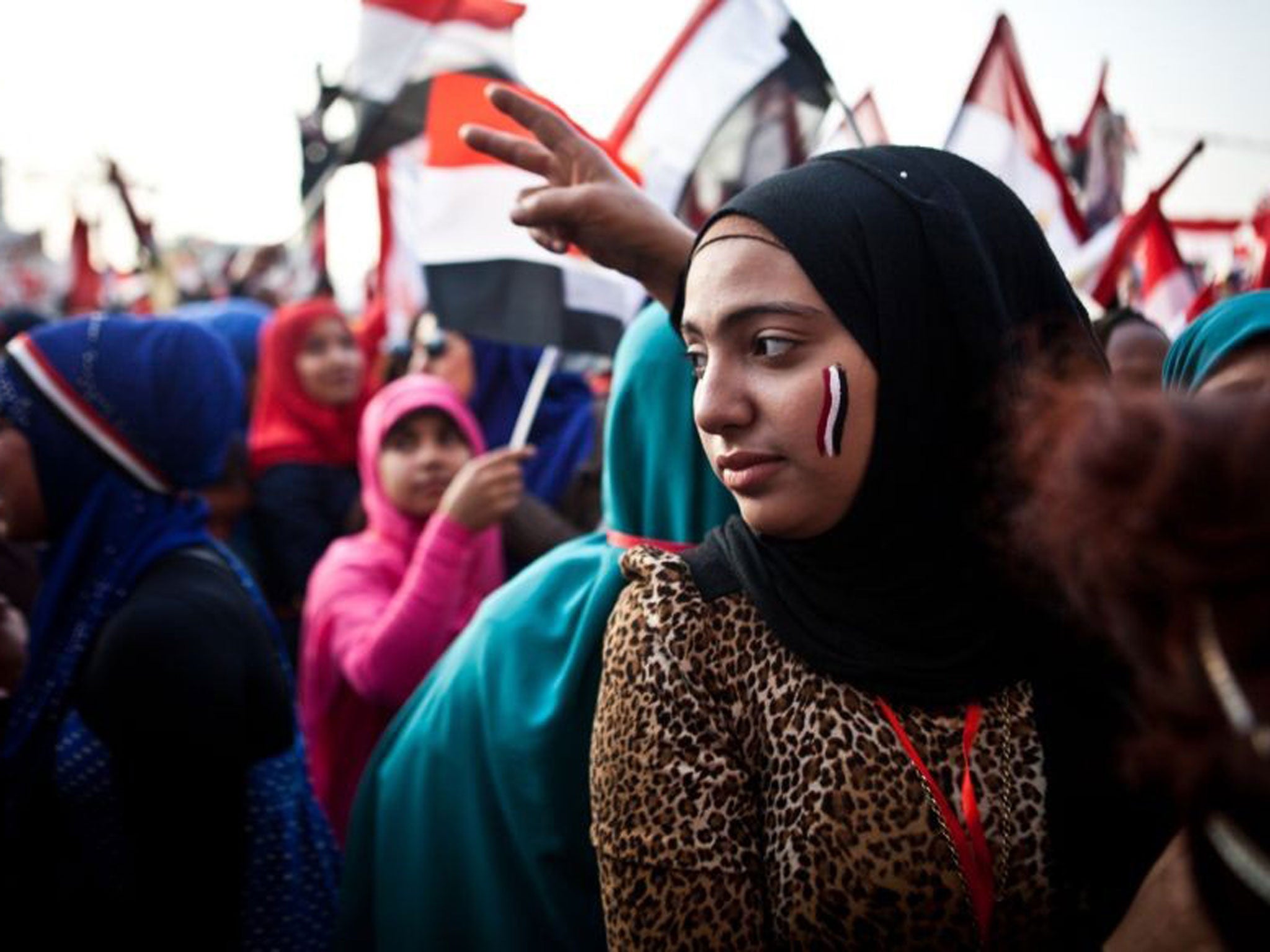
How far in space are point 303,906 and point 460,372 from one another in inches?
99.0

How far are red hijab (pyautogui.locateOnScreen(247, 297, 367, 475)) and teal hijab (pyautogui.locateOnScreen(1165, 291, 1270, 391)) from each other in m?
3.49

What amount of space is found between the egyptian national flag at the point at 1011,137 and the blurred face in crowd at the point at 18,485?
3121mm

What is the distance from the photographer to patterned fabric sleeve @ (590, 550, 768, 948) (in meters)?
1.29

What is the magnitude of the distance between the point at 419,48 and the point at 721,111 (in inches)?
47.4

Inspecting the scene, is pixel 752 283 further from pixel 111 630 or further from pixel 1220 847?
pixel 111 630

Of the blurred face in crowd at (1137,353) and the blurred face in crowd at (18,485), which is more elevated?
the blurred face in crowd at (1137,353)

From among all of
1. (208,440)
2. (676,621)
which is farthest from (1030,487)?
(208,440)

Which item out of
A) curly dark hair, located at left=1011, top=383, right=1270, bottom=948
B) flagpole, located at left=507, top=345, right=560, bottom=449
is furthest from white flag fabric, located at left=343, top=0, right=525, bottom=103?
curly dark hair, located at left=1011, top=383, right=1270, bottom=948

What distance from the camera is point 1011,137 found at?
409 centimetres

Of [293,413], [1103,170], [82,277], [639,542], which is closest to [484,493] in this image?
[639,542]

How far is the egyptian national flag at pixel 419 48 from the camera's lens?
11.9ft

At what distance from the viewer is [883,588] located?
1.38 meters

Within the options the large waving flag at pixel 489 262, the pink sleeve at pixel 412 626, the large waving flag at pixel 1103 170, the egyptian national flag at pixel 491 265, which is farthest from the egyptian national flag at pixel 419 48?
the large waving flag at pixel 1103 170

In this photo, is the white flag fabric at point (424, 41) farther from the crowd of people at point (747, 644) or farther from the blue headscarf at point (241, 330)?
the blue headscarf at point (241, 330)
